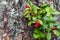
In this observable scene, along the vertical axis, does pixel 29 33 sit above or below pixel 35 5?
below

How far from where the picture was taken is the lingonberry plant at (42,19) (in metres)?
2.41

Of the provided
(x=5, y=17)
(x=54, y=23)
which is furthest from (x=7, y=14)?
(x=54, y=23)

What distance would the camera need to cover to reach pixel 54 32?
2398 mm

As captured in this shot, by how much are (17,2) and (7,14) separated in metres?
0.22

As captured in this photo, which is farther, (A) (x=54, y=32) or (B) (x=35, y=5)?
(B) (x=35, y=5)

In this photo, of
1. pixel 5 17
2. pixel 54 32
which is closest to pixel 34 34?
pixel 54 32

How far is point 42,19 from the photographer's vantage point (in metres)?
2.45

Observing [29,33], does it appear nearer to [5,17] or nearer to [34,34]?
[34,34]

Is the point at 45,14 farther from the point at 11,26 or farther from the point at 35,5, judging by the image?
the point at 11,26

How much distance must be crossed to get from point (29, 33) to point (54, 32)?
361mm

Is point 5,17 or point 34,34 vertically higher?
point 5,17

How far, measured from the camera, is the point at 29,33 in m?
2.54

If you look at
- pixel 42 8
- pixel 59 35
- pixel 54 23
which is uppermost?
pixel 42 8

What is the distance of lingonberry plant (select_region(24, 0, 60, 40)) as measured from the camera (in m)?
2.41
